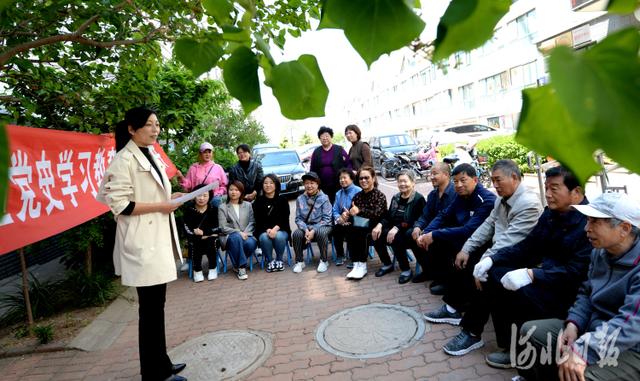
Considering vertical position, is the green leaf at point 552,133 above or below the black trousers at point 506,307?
above

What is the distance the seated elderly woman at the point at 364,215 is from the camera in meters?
5.04

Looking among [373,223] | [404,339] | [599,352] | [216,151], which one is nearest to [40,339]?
[404,339]

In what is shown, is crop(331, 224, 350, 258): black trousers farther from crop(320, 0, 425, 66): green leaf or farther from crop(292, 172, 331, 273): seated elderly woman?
crop(320, 0, 425, 66): green leaf

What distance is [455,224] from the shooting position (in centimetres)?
414

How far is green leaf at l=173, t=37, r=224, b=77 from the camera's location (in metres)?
0.81

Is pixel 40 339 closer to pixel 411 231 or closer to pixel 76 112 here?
pixel 76 112

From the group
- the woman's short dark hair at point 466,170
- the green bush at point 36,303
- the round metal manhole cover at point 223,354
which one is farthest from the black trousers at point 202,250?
the woman's short dark hair at point 466,170

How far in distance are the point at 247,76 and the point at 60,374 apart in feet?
12.3

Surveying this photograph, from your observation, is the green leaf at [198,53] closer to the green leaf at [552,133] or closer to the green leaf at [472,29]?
the green leaf at [472,29]

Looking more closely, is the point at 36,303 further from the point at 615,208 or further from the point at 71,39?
the point at 615,208

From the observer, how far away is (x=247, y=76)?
74cm

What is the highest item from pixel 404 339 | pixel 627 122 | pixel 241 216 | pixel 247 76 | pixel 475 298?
pixel 247 76

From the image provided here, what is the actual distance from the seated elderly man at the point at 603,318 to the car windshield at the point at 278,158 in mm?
10002

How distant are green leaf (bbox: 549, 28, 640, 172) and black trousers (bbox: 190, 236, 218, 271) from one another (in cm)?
550
